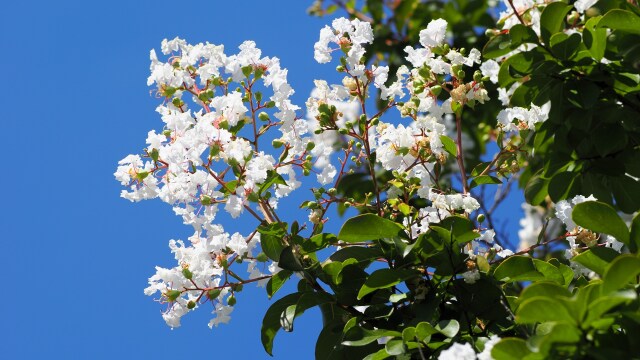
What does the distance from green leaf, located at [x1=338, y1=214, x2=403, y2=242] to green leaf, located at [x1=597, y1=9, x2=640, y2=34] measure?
509mm

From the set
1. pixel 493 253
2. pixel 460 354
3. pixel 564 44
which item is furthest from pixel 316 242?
pixel 564 44

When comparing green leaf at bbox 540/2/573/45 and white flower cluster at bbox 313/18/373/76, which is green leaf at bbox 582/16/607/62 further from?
white flower cluster at bbox 313/18/373/76

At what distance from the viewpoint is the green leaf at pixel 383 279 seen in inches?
58.7

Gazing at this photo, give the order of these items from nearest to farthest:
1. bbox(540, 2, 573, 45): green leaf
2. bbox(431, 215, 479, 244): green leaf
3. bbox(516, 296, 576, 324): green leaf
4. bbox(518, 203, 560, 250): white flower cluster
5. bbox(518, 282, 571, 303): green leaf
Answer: bbox(516, 296, 576, 324): green leaf → bbox(518, 282, 571, 303): green leaf → bbox(431, 215, 479, 244): green leaf → bbox(540, 2, 573, 45): green leaf → bbox(518, 203, 560, 250): white flower cluster

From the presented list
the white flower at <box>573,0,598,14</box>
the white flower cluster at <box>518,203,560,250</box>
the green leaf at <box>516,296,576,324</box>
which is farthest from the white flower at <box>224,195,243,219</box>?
the white flower cluster at <box>518,203,560,250</box>

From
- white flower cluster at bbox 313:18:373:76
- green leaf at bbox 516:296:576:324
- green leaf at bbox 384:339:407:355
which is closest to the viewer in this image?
green leaf at bbox 516:296:576:324

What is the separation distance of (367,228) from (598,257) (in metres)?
0.38

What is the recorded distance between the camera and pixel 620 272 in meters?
1.13

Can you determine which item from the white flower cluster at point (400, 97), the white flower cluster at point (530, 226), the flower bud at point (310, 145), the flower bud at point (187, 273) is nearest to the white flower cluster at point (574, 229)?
the white flower cluster at point (400, 97)

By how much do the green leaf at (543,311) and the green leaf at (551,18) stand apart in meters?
0.66

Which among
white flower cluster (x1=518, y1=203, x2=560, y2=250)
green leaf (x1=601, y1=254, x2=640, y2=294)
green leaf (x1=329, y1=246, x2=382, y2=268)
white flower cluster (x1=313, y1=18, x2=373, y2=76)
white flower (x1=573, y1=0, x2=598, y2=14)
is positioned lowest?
green leaf (x1=601, y1=254, x2=640, y2=294)

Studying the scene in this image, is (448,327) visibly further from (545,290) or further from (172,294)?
(172,294)

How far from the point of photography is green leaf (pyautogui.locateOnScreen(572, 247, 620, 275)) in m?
1.42

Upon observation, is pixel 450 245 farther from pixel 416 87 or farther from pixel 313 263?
pixel 416 87
